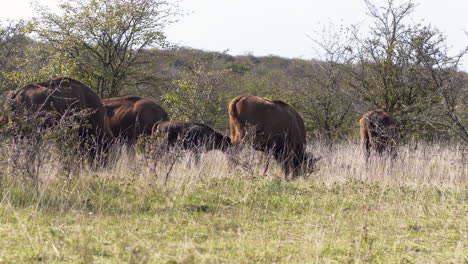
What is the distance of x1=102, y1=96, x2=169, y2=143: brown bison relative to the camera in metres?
14.3

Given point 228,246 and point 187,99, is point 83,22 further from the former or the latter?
point 228,246

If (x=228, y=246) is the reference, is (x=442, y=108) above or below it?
above

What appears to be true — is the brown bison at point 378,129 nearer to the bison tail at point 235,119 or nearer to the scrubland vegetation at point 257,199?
the scrubland vegetation at point 257,199

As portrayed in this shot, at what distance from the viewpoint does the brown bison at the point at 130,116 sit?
46.8 feet

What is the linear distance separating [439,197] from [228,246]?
178 inches

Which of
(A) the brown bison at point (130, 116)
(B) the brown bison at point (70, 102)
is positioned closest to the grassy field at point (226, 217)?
(B) the brown bison at point (70, 102)

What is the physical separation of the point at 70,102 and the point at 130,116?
13.1 feet

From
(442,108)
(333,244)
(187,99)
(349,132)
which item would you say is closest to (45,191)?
(333,244)

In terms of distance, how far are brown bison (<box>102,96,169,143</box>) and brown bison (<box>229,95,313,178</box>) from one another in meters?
3.26

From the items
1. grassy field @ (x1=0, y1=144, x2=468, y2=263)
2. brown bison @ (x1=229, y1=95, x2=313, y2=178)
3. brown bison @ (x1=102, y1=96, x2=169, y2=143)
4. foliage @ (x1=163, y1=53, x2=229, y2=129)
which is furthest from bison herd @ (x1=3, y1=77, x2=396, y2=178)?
foliage @ (x1=163, y1=53, x2=229, y2=129)

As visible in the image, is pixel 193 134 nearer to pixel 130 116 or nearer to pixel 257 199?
pixel 130 116

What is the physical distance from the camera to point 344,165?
10789 millimetres

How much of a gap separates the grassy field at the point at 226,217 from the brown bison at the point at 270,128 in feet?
5.07

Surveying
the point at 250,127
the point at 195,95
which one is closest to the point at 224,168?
the point at 250,127
